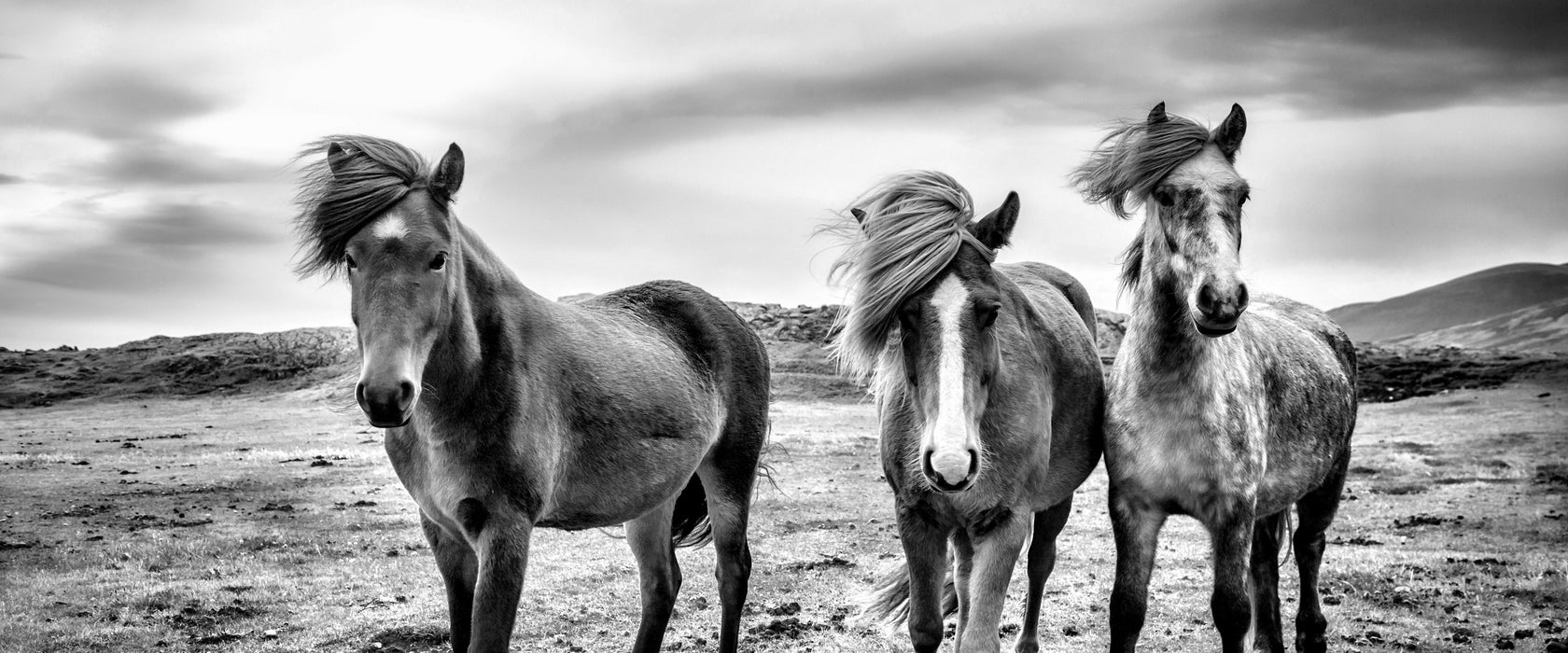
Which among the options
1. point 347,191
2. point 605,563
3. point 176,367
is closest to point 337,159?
point 347,191

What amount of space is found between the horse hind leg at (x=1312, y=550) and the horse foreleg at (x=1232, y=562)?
8.44ft

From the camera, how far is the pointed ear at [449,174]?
439cm

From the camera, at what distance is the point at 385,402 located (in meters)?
3.69

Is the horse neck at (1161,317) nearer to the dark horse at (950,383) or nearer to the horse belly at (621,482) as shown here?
the dark horse at (950,383)

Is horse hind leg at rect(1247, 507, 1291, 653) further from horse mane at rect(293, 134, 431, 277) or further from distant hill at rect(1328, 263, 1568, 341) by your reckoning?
distant hill at rect(1328, 263, 1568, 341)

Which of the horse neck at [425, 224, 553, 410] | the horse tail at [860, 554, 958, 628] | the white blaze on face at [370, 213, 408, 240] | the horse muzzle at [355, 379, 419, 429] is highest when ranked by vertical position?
the white blaze on face at [370, 213, 408, 240]

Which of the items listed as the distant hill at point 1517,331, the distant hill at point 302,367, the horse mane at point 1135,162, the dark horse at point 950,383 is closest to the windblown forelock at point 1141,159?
the horse mane at point 1135,162

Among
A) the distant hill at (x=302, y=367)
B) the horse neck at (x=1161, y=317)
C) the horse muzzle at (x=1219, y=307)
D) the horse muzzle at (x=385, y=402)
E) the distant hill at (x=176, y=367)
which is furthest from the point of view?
the distant hill at (x=176, y=367)

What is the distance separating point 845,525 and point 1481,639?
24.2 feet

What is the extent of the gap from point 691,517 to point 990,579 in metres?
2.89

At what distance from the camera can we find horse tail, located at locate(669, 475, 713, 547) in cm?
694

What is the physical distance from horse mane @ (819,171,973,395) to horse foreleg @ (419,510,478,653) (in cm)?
206

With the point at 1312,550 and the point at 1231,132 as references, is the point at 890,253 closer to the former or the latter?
the point at 1231,132

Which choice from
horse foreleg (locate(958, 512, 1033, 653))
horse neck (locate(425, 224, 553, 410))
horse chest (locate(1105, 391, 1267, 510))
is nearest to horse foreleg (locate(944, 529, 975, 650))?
horse foreleg (locate(958, 512, 1033, 653))
